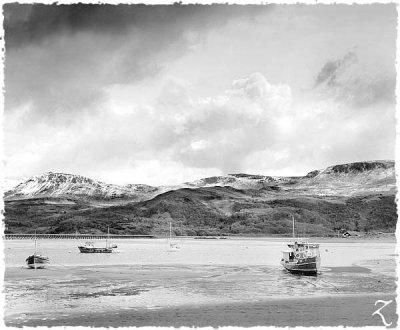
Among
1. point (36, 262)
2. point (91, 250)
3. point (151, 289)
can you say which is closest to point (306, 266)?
point (151, 289)

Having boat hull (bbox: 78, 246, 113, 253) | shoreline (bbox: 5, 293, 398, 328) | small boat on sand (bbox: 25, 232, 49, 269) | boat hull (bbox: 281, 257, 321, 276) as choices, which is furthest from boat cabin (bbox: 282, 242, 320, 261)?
boat hull (bbox: 78, 246, 113, 253)

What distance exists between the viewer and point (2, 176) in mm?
16438

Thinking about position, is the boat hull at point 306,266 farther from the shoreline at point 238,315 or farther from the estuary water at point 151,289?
the shoreline at point 238,315

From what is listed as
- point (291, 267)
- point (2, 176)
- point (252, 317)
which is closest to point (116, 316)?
point (252, 317)

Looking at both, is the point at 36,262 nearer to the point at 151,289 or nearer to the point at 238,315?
the point at 151,289

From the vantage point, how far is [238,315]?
A: 23.5m

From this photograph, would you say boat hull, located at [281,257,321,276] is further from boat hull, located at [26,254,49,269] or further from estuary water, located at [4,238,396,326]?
boat hull, located at [26,254,49,269]

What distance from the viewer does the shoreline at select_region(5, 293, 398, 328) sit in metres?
21.5

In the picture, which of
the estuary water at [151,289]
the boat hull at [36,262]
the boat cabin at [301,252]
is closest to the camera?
the estuary water at [151,289]

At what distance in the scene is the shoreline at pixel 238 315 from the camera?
70.6 ft

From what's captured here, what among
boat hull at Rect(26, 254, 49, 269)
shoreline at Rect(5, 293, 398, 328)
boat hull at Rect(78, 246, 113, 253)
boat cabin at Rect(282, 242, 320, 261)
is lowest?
boat hull at Rect(78, 246, 113, 253)

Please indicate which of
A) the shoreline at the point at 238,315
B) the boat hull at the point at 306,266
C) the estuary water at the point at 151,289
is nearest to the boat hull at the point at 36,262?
the estuary water at the point at 151,289

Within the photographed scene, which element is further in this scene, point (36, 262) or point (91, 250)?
point (91, 250)

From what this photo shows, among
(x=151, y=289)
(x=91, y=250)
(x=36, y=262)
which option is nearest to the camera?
(x=151, y=289)
